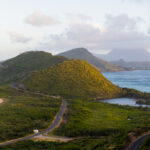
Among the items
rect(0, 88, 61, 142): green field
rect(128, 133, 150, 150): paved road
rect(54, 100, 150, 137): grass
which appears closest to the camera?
rect(128, 133, 150, 150): paved road

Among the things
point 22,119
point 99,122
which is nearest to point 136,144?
point 99,122

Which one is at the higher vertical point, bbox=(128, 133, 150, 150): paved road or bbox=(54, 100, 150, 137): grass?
bbox=(128, 133, 150, 150): paved road

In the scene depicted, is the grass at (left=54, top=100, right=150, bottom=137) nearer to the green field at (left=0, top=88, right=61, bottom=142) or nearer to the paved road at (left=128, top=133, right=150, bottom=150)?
the paved road at (left=128, top=133, right=150, bottom=150)

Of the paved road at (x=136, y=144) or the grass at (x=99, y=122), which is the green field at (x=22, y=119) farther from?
the paved road at (x=136, y=144)

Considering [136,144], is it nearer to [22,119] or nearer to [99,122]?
[99,122]

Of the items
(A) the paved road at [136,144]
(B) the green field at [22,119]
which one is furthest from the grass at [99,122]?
(B) the green field at [22,119]

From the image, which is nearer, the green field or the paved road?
the paved road

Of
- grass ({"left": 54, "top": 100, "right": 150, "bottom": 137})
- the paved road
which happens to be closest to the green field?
grass ({"left": 54, "top": 100, "right": 150, "bottom": 137})

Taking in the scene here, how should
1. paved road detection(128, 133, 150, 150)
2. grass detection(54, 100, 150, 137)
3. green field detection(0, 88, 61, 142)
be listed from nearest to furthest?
paved road detection(128, 133, 150, 150) → grass detection(54, 100, 150, 137) → green field detection(0, 88, 61, 142)
